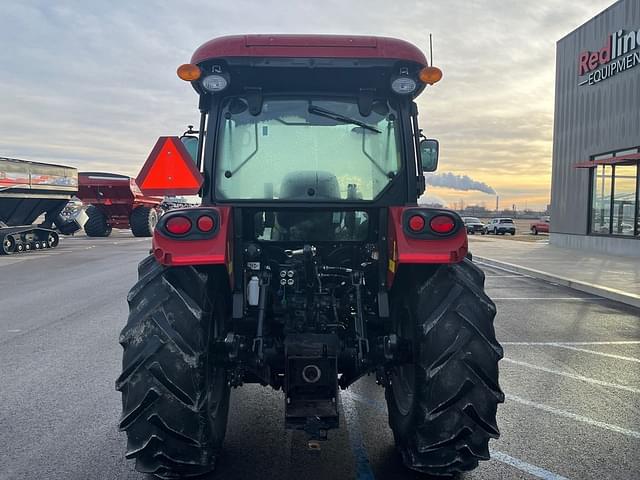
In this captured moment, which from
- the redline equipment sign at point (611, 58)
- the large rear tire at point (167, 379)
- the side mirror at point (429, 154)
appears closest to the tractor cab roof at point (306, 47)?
the side mirror at point (429, 154)

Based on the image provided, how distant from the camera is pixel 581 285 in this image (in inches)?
488

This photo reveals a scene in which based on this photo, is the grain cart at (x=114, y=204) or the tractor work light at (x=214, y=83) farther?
the grain cart at (x=114, y=204)

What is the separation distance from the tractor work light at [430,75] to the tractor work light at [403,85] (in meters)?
0.10

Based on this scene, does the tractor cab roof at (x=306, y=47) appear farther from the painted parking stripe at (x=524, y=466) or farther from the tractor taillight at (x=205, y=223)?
the painted parking stripe at (x=524, y=466)

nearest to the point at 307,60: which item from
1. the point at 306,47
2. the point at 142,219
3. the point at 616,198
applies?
the point at 306,47

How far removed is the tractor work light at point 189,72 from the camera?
3.47 meters

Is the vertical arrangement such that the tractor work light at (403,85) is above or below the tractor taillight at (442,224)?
above

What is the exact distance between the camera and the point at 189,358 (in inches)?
124

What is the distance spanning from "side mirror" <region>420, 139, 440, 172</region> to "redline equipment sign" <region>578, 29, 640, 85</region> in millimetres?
18783

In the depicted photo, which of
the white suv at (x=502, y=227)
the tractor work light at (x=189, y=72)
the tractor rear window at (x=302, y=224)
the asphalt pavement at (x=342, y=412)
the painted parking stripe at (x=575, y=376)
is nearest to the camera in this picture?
the tractor work light at (x=189, y=72)

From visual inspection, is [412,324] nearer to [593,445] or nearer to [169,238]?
[169,238]

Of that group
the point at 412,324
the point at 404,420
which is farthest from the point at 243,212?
the point at 404,420

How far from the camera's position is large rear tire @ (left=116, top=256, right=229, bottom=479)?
3115 mm

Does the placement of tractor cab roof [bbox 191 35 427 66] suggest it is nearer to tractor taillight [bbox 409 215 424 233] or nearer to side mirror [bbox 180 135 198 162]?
side mirror [bbox 180 135 198 162]
